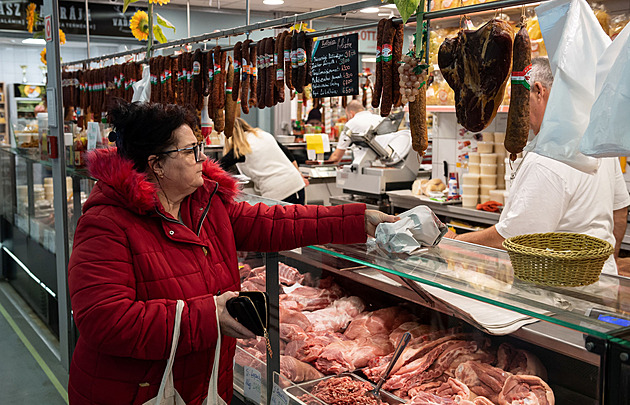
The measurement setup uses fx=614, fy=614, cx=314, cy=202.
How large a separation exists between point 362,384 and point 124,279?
102 centimetres

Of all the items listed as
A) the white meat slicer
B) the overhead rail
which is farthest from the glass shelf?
the white meat slicer

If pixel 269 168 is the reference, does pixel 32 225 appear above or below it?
below

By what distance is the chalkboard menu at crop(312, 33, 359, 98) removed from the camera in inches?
118

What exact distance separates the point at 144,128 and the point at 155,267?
0.49 metres

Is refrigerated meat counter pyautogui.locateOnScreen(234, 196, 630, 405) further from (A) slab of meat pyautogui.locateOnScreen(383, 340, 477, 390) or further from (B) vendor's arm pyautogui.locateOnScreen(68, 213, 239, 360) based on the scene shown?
(B) vendor's arm pyautogui.locateOnScreen(68, 213, 239, 360)

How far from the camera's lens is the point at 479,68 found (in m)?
2.32

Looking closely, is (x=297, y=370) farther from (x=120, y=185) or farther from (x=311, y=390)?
(x=120, y=185)

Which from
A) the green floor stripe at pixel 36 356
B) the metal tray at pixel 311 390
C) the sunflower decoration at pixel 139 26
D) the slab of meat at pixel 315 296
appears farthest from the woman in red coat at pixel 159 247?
the sunflower decoration at pixel 139 26

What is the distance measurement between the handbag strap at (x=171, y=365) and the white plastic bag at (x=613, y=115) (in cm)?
126

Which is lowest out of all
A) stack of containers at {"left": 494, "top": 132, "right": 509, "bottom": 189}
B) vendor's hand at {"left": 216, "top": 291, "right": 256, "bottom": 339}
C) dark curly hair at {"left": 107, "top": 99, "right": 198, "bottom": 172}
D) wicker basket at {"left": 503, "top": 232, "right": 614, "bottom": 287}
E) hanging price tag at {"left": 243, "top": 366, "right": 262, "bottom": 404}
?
hanging price tag at {"left": 243, "top": 366, "right": 262, "bottom": 404}

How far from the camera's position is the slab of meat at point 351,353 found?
252cm

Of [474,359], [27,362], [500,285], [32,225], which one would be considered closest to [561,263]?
[500,285]

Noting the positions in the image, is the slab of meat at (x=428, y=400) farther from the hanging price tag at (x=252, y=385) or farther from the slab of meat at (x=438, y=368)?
the hanging price tag at (x=252, y=385)

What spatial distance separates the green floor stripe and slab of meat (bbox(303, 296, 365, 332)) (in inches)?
A: 94.4
